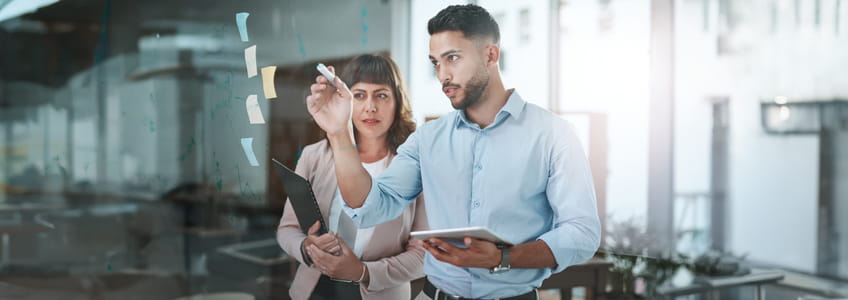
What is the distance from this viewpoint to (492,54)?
189cm

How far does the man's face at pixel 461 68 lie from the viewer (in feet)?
6.14

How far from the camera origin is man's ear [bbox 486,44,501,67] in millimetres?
1882

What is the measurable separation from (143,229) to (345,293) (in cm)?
337

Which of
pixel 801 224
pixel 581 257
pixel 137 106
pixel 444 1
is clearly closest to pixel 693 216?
pixel 801 224

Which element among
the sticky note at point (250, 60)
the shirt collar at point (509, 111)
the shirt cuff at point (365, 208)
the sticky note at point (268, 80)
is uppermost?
the sticky note at point (250, 60)

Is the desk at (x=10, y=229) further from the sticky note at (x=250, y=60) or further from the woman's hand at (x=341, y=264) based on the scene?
the woman's hand at (x=341, y=264)

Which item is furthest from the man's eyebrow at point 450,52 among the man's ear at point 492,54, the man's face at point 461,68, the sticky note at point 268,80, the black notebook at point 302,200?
the sticky note at point 268,80

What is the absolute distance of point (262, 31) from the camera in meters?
2.53

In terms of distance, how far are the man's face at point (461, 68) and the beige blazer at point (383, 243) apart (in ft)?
1.31

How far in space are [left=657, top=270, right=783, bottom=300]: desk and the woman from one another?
72.4 inches

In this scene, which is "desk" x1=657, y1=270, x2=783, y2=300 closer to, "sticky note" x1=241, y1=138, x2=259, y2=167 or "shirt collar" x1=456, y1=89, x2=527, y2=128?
"shirt collar" x1=456, y1=89, x2=527, y2=128

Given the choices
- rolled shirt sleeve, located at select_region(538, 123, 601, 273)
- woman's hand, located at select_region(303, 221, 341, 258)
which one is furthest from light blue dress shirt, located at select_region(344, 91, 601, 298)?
woman's hand, located at select_region(303, 221, 341, 258)

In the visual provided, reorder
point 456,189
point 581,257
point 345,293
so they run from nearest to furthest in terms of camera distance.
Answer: point 581,257
point 456,189
point 345,293

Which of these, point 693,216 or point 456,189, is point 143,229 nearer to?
point 456,189
